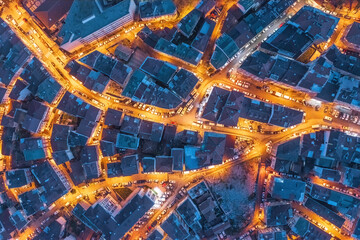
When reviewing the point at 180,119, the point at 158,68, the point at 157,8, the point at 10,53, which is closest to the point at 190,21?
the point at 157,8

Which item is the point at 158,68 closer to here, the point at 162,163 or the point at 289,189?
the point at 162,163

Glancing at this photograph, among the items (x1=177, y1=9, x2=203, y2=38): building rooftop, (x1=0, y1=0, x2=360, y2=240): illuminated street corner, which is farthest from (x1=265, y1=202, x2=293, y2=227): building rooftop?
(x1=177, y1=9, x2=203, y2=38): building rooftop

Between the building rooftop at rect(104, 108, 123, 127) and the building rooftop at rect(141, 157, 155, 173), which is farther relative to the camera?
the building rooftop at rect(141, 157, 155, 173)

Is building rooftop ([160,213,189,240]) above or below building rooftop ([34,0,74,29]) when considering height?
below

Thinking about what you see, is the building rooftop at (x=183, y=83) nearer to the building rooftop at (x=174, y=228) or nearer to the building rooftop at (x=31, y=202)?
the building rooftop at (x=174, y=228)

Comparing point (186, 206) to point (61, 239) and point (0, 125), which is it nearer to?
point (61, 239)

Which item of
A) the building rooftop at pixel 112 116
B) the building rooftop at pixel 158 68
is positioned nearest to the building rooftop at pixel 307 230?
the building rooftop at pixel 158 68

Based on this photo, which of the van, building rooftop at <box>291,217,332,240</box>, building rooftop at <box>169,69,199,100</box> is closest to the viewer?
building rooftop at <box>169,69,199,100</box>

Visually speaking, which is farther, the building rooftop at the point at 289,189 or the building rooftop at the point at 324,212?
the building rooftop at the point at 324,212

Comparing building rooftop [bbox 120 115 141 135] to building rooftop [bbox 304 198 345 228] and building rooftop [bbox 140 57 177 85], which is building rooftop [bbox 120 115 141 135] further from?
building rooftop [bbox 304 198 345 228]

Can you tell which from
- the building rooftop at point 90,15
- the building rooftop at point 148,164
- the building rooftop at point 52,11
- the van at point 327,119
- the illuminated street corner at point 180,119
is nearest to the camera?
the building rooftop at point 90,15
